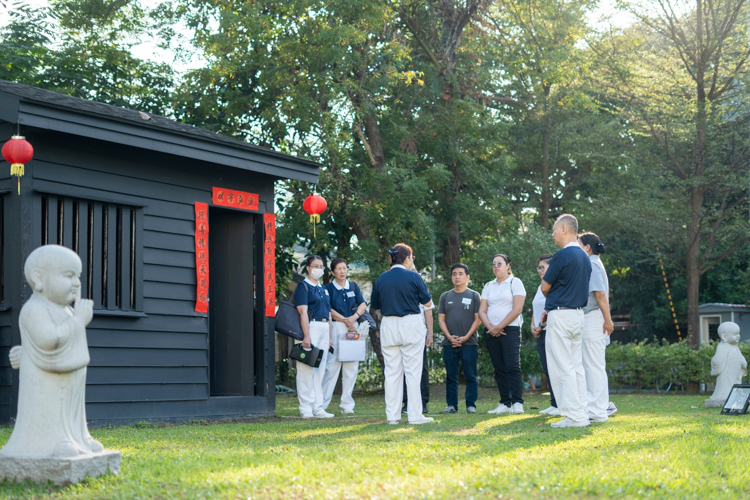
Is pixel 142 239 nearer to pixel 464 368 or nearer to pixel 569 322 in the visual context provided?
pixel 464 368

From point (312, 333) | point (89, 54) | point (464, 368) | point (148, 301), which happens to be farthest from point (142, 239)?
point (89, 54)

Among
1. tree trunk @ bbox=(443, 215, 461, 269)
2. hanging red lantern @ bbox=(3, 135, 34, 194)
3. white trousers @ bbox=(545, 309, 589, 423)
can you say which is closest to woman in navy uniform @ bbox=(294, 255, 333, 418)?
white trousers @ bbox=(545, 309, 589, 423)

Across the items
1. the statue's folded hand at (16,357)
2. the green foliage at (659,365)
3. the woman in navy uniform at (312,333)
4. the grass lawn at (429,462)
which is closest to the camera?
the grass lawn at (429,462)

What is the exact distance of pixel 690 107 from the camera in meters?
16.4

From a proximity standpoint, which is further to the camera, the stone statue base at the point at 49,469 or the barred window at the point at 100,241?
the barred window at the point at 100,241

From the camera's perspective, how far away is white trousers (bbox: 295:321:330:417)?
9242 millimetres

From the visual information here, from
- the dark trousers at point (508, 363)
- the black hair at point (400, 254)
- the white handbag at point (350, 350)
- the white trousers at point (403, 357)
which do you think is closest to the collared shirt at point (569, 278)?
the white trousers at point (403, 357)

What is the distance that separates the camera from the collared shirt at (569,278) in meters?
6.96

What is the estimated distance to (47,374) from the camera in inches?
169

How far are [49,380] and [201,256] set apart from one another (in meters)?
4.85

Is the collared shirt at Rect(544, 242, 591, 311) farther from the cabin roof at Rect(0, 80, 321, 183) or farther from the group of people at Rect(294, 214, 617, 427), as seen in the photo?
the cabin roof at Rect(0, 80, 321, 183)

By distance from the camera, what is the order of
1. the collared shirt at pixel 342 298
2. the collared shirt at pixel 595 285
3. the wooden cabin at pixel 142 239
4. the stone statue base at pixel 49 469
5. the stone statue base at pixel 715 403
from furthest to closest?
the stone statue base at pixel 715 403, the collared shirt at pixel 342 298, the collared shirt at pixel 595 285, the wooden cabin at pixel 142 239, the stone statue base at pixel 49 469

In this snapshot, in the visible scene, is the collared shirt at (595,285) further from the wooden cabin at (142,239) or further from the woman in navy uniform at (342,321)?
the wooden cabin at (142,239)

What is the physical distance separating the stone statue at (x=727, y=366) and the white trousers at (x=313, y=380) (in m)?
5.22
